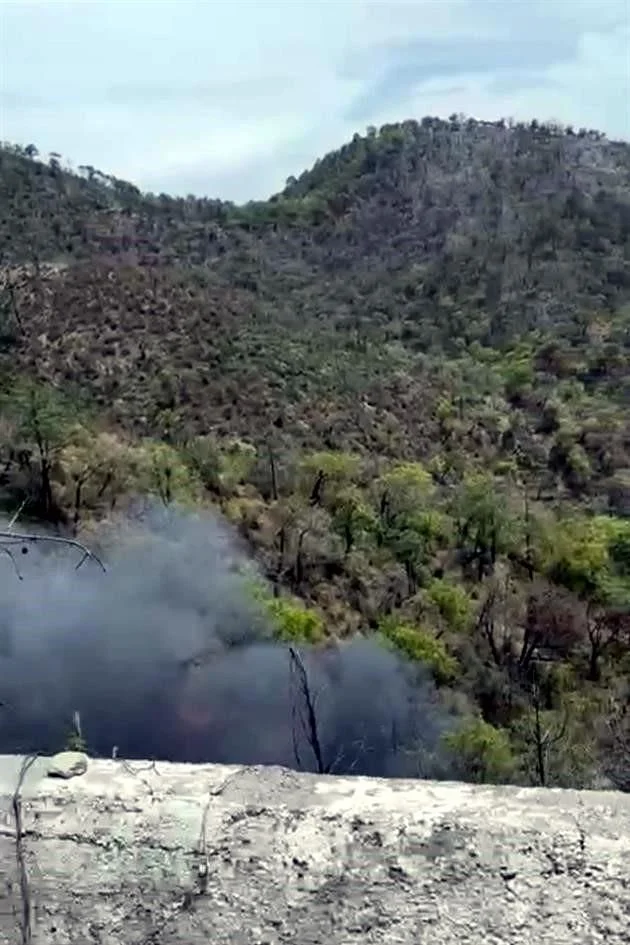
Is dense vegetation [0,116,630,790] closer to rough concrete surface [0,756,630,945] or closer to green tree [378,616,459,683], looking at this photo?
green tree [378,616,459,683]

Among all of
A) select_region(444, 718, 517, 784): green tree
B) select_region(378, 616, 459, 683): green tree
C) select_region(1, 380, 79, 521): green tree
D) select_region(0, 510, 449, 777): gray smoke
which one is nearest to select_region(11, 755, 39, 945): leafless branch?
select_region(0, 510, 449, 777): gray smoke

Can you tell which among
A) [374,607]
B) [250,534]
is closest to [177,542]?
[250,534]

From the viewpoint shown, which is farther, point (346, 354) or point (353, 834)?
point (346, 354)

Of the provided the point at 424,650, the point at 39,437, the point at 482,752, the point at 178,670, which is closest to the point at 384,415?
the point at 39,437

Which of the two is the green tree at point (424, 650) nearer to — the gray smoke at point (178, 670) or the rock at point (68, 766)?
the gray smoke at point (178, 670)

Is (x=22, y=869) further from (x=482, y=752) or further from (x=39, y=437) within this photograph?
(x=39, y=437)

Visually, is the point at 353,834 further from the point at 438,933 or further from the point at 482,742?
the point at 482,742
